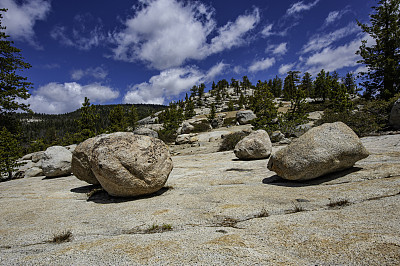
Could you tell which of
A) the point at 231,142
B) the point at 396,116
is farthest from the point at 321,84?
the point at 231,142

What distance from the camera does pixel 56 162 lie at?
433 inches

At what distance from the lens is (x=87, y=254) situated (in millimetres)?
2715

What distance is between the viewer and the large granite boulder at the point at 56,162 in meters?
11.0

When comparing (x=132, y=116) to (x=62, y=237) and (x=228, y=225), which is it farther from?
(x=228, y=225)

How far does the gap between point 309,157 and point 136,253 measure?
5369 millimetres

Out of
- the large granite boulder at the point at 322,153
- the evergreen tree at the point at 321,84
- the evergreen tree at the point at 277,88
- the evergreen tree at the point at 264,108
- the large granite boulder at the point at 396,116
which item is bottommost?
the large granite boulder at the point at 322,153

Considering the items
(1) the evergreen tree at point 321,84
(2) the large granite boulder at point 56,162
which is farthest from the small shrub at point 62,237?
(1) the evergreen tree at point 321,84

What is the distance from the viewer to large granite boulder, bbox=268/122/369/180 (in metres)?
5.56

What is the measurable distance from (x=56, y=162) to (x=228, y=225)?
1196cm

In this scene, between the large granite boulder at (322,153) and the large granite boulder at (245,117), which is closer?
the large granite boulder at (322,153)

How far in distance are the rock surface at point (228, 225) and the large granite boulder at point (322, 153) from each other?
395 millimetres

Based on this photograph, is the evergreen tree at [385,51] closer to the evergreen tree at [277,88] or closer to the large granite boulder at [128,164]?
the large granite boulder at [128,164]

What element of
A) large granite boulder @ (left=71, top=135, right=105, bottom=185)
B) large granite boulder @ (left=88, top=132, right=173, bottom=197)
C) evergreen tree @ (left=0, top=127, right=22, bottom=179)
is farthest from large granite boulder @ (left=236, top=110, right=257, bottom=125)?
large granite boulder @ (left=88, top=132, right=173, bottom=197)

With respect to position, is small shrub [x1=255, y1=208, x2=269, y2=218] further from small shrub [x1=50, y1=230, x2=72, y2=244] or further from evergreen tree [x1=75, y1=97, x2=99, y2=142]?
evergreen tree [x1=75, y1=97, x2=99, y2=142]
